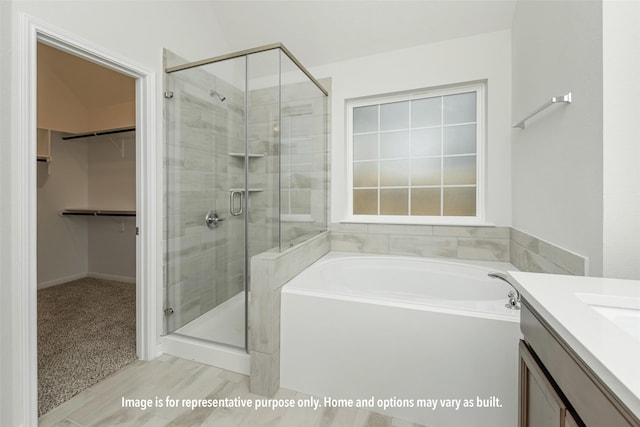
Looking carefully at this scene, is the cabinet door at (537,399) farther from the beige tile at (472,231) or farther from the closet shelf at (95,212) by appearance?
the closet shelf at (95,212)

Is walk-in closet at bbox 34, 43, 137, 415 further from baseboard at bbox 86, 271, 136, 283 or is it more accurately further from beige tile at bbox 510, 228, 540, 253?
beige tile at bbox 510, 228, 540, 253

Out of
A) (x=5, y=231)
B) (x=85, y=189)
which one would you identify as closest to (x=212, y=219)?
(x=5, y=231)

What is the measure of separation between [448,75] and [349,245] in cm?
164

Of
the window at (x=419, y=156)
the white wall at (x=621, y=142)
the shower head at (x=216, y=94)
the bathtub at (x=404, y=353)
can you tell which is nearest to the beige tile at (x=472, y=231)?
the window at (x=419, y=156)

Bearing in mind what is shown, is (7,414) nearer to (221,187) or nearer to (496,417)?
(221,187)

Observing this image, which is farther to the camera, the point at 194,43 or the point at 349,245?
the point at 349,245

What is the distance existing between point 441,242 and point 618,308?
5.82ft

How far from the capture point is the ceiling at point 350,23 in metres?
2.19

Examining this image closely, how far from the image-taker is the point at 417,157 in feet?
8.53

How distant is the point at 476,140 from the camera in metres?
2.43

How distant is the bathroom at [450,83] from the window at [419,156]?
0.12m

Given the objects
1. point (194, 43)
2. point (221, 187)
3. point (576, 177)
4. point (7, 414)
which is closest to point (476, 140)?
point (576, 177)

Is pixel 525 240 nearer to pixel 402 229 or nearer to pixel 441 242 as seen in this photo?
pixel 441 242

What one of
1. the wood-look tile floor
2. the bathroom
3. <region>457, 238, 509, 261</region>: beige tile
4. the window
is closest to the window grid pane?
the window
